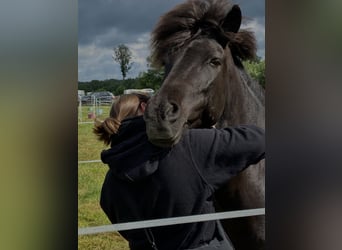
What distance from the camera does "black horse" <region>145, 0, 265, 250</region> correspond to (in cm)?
282

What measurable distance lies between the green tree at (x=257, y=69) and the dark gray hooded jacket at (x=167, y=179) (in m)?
0.37

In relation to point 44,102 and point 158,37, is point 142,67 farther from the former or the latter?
point 44,102

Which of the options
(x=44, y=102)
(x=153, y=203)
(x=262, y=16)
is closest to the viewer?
(x=44, y=102)

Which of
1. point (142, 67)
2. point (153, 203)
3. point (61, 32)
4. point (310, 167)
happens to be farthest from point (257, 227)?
point (61, 32)

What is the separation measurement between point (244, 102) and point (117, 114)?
846 millimetres

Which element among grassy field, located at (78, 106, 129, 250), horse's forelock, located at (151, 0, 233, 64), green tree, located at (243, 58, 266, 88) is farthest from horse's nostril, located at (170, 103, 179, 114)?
Result: green tree, located at (243, 58, 266, 88)

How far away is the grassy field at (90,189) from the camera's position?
8.36 ft

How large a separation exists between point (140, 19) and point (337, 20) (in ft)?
4.67

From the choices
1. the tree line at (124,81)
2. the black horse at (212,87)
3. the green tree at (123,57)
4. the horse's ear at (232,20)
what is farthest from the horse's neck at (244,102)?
the green tree at (123,57)

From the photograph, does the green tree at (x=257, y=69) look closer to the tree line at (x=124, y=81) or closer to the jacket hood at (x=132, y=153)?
the tree line at (x=124, y=81)

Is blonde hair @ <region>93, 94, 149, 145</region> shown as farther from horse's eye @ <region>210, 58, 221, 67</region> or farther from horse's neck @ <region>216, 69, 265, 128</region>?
horse's neck @ <region>216, 69, 265, 128</region>

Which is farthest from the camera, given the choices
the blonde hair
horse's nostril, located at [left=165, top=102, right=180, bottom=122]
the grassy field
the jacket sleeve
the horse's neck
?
the horse's neck

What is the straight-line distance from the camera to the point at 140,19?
9.04ft

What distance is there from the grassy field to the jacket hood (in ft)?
0.22
